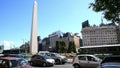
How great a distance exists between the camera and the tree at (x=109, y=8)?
13.3 m

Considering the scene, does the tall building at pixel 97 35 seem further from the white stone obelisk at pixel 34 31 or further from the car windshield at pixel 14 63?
the car windshield at pixel 14 63

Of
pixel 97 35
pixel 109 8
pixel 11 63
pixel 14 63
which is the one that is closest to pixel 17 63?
pixel 14 63

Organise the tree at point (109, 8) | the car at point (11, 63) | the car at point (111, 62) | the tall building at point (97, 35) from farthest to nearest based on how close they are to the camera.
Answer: the tall building at point (97, 35) → the tree at point (109, 8) → the car at point (11, 63) → the car at point (111, 62)

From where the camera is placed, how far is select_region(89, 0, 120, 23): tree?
13.3 m

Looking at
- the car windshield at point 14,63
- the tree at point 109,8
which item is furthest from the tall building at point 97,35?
the car windshield at point 14,63

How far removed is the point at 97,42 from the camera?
483ft

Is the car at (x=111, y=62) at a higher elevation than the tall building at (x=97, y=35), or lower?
lower

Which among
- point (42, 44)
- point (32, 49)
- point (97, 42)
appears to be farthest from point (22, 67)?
point (42, 44)

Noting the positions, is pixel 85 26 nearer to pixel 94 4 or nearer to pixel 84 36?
pixel 84 36

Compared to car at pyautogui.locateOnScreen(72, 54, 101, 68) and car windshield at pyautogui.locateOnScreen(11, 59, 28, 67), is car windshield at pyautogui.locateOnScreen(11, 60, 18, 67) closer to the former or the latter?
car windshield at pyautogui.locateOnScreen(11, 59, 28, 67)

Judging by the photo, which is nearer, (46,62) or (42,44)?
(46,62)

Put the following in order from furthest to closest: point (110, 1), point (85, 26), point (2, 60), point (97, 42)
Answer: point (85, 26)
point (97, 42)
point (110, 1)
point (2, 60)

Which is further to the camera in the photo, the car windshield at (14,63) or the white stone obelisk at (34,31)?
the white stone obelisk at (34,31)

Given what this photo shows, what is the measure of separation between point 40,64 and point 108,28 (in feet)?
352
